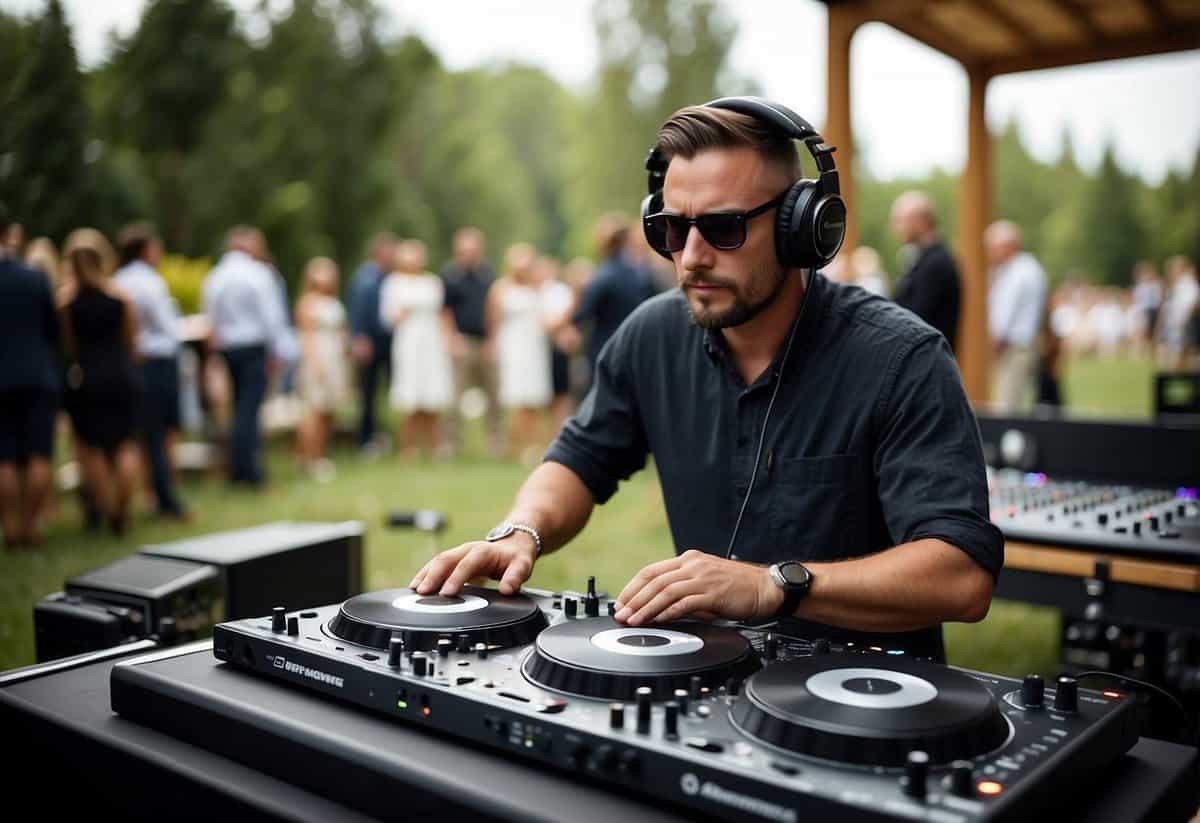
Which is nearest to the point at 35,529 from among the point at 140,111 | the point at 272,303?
the point at 272,303

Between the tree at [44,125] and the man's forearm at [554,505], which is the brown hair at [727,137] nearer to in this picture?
the man's forearm at [554,505]

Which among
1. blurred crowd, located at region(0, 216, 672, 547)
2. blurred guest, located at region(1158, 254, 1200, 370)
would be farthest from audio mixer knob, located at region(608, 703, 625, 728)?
blurred guest, located at region(1158, 254, 1200, 370)

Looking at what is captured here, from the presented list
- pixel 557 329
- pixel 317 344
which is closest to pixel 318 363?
pixel 317 344

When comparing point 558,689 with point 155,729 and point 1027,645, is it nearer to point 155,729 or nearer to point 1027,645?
point 155,729

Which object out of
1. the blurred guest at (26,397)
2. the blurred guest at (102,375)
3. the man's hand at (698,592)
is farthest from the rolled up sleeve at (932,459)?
the blurred guest at (102,375)

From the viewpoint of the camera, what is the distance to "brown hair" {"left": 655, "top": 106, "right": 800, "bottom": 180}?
180cm

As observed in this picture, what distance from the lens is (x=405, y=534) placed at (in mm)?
6664

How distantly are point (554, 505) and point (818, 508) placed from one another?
53 cm

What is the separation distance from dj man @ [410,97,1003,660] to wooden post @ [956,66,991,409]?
3.86m

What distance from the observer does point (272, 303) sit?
8406 millimetres

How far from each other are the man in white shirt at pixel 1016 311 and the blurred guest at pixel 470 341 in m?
4.88

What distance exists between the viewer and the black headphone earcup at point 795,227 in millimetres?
1795

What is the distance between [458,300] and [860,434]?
8.93 metres

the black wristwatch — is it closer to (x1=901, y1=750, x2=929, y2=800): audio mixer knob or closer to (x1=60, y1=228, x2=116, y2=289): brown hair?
(x1=901, y1=750, x2=929, y2=800): audio mixer knob
